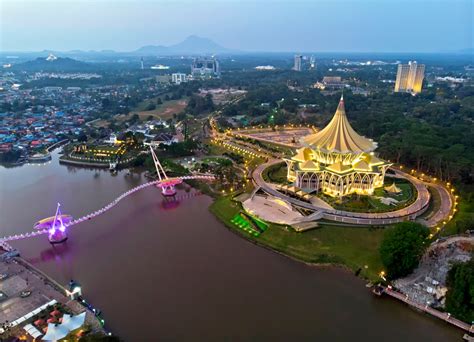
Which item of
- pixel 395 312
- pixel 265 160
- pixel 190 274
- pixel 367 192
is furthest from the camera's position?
pixel 265 160

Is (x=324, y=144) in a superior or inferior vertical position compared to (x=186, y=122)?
superior

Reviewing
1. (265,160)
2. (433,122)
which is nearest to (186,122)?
(265,160)

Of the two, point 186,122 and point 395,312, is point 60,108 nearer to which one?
point 186,122

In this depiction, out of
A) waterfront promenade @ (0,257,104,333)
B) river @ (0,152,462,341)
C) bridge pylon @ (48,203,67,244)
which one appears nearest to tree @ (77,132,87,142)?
river @ (0,152,462,341)

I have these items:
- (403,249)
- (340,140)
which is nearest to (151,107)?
(340,140)

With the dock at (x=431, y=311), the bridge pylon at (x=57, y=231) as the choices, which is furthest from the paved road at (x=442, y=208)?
the bridge pylon at (x=57, y=231)

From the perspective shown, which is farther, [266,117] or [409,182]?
[266,117]
